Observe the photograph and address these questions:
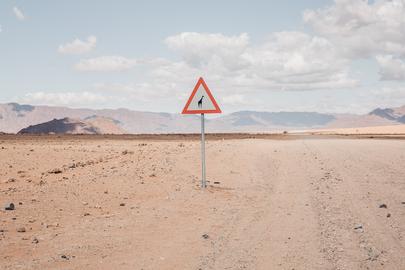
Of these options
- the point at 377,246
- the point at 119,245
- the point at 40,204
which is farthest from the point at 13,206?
the point at 377,246

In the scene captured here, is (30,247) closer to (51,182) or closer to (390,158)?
(51,182)

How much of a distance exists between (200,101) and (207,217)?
3.78 meters

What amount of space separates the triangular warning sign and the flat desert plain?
2.04 metres

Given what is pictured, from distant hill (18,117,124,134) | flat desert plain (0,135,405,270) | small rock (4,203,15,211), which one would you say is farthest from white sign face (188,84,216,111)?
distant hill (18,117,124,134)

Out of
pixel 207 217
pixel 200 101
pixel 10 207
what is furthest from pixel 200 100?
pixel 10 207

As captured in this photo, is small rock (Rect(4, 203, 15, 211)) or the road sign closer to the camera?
small rock (Rect(4, 203, 15, 211))

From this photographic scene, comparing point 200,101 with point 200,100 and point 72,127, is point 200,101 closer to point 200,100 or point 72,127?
point 200,100

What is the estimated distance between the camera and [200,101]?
11.7m

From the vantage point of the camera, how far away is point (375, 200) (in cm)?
1016

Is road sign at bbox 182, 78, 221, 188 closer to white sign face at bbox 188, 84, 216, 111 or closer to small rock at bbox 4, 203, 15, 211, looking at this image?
white sign face at bbox 188, 84, 216, 111

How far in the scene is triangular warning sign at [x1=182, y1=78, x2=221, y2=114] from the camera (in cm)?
1163

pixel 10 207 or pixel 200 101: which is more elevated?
pixel 200 101

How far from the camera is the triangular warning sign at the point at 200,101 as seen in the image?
11.6 m

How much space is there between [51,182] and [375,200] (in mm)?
8905
